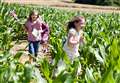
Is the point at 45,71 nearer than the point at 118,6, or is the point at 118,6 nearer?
the point at 45,71

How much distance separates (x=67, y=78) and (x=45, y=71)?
3.01 feet

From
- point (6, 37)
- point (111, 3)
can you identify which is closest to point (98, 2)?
point (111, 3)

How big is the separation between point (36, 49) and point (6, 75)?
5.69 metres

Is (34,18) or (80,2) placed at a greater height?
(34,18)

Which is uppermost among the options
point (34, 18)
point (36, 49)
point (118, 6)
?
point (34, 18)

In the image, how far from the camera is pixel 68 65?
5434 mm

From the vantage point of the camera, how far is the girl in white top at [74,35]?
691 cm

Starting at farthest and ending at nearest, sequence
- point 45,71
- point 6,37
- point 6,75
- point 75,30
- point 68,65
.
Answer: point 6,37
point 75,30
point 68,65
point 45,71
point 6,75

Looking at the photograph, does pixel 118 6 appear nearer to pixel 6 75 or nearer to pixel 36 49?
pixel 36 49

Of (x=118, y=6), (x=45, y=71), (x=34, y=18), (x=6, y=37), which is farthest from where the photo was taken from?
(x=118, y=6)

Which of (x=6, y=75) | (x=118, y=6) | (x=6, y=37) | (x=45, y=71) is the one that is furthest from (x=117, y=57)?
(x=118, y=6)

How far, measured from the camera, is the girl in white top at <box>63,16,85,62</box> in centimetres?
691

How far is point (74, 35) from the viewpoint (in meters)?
7.09

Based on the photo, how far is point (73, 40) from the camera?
23.6ft
